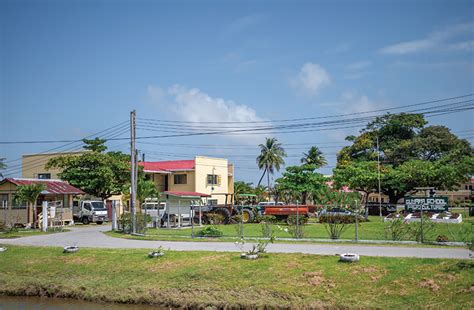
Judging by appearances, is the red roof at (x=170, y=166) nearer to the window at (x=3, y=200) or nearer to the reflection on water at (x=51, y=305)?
the window at (x=3, y=200)

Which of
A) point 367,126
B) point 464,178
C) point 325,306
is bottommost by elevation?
point 325,306

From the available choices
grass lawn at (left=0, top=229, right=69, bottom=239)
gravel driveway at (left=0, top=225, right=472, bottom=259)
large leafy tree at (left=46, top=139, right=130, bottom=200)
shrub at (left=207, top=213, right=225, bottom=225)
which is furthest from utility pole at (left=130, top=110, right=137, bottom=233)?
large leafy tree at (left=46, top=139, right=130, bottom=200)

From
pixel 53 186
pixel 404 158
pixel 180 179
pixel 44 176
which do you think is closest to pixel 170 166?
pixel 180 179

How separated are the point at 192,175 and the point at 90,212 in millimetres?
18355

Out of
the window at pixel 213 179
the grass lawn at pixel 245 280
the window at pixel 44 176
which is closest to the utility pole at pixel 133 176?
the grass lawn at pixel 245 280

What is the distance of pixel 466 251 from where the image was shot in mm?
18734

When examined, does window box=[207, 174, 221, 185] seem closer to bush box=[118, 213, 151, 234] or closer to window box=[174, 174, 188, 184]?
window box=[174, 174, 188, 184]

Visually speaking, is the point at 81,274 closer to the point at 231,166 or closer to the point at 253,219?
the point at 253,219

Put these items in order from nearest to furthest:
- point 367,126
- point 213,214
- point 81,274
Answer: point 81,274 → point 213,214 → point 367,126

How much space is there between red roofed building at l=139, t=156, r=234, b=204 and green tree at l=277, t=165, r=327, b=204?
745cm

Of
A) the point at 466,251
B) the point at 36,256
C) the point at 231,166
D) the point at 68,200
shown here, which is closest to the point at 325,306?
the point at 466,251

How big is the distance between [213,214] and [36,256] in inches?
711

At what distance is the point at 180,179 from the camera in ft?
206

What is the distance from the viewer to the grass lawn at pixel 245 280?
14.1 metres
